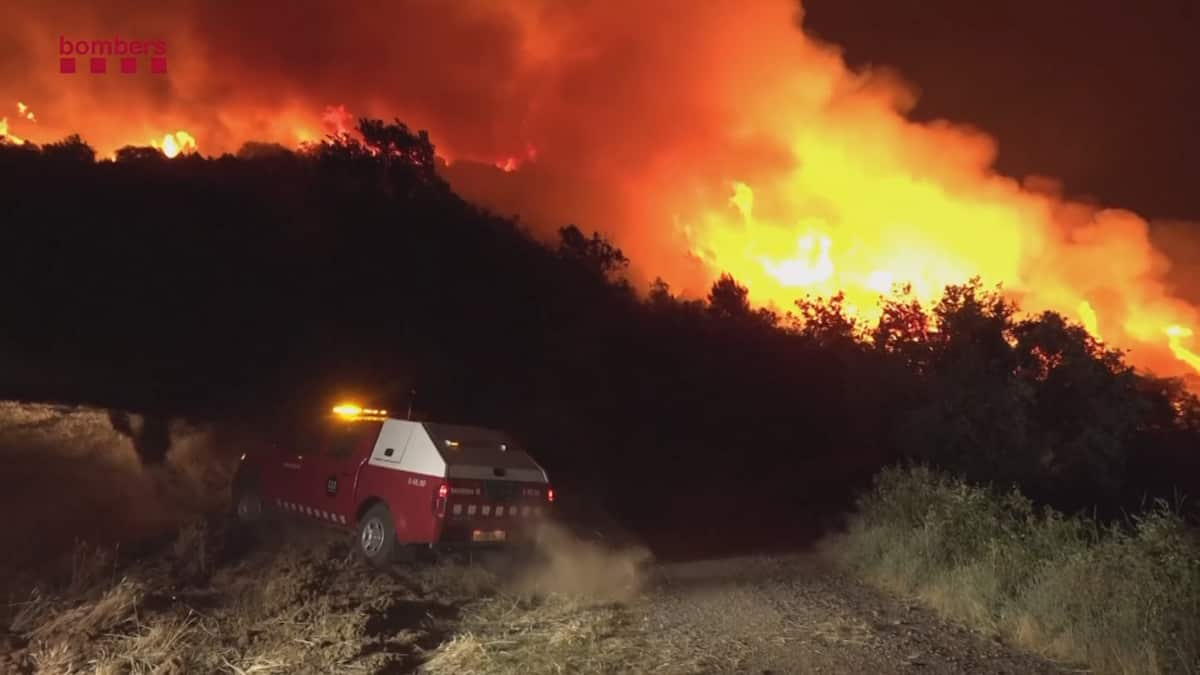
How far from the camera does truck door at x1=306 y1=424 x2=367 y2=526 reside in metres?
10.4

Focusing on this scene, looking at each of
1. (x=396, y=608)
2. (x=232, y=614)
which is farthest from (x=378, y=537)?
(x=232, y=614)

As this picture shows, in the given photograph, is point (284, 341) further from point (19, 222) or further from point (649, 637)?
point (649, 637)

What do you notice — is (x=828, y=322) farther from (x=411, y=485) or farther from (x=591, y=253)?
(x=411, y=485)

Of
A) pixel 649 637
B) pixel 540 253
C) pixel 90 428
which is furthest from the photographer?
pixel 540 253

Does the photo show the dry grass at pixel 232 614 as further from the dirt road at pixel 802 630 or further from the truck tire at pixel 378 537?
the dirt road at pixel 802 630

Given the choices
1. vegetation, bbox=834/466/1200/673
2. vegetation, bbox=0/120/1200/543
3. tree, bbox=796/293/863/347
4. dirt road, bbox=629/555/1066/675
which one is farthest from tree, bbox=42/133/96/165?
vegetation, bbox=834/466/1200/673

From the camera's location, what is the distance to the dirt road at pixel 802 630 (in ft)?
22.7

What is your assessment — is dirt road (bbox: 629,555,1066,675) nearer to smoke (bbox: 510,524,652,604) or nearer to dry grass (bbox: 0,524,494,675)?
smoke (bbox: 510,524,652,604)

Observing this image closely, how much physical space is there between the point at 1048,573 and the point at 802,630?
2.56 metres

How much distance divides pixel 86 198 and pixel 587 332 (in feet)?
57.4

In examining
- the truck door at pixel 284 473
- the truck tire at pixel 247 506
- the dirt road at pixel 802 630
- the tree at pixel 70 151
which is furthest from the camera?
the tree at pixel 70 151

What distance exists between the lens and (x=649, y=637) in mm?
7613

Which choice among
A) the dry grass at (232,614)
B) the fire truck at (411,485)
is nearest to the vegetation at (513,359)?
the fire truck at (411,485)

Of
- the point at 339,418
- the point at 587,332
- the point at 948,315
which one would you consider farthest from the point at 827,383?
the point at 339,418
